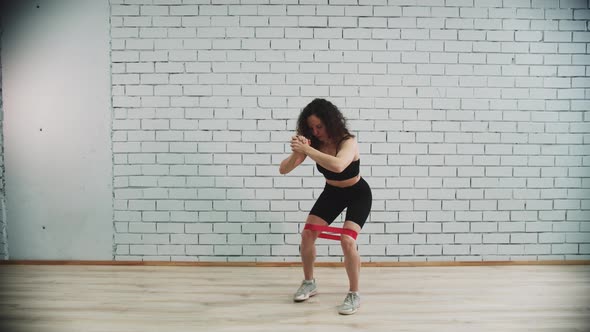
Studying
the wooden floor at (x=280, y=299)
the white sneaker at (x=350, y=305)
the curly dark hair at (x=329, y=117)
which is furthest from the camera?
the curly dark hair at (x=329, y=117)

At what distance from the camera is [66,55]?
3592 millimetres

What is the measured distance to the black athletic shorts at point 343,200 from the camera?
270 centimetres

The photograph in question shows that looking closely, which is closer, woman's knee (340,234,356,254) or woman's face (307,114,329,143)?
woman's knee (340,234,356,254)

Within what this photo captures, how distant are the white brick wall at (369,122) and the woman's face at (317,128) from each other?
2.99 feet

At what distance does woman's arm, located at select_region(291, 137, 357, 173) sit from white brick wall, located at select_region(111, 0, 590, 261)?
1.08 meters

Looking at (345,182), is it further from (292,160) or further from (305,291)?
(305,291)

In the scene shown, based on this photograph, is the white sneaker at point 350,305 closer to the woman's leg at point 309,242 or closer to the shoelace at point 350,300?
the shoelace at point 350,300

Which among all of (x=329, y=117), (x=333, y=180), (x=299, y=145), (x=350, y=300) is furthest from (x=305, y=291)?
(x=329, y=117)

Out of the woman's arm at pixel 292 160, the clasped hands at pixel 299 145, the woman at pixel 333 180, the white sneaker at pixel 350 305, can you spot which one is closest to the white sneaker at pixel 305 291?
the woman at pixel 333 180

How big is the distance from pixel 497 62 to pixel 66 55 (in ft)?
12.9

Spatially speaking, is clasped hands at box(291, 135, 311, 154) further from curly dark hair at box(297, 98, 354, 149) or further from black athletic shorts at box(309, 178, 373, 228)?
black athletic shorts at box(309, 178, 373, 228)

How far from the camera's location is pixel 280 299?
111 inches

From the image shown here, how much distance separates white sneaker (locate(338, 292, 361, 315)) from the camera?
2535 mm

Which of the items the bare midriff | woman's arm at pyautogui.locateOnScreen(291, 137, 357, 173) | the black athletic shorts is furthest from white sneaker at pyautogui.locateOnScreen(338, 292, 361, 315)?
woman's arm at pyautogui.locateOnScreen(291, 137, 357, 173)
